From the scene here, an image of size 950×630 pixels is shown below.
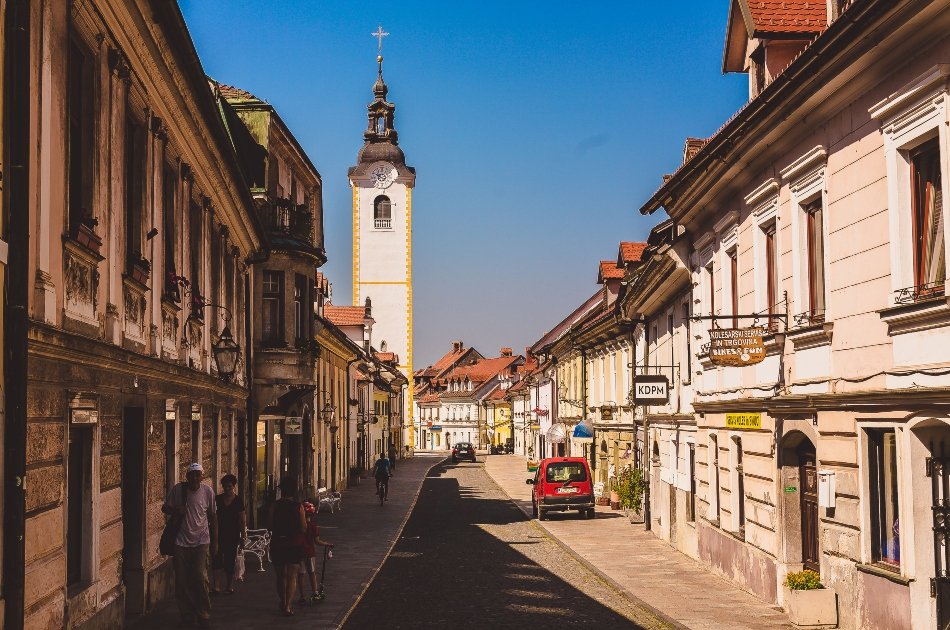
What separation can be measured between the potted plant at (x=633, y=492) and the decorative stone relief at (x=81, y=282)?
20.9 metres

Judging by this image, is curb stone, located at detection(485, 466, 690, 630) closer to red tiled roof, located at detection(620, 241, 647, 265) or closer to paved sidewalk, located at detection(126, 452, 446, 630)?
paved sidewalk, located at detection(126, 452, 446, 630)

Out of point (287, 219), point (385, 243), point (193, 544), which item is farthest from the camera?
point (385, 243)

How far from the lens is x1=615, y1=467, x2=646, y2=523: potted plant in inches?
1243

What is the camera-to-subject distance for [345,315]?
72500 mm

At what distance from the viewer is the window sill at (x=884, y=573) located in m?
11.4

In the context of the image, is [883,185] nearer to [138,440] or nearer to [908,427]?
[908,427]

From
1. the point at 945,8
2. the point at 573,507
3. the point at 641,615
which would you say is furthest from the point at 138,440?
the point at 573,507

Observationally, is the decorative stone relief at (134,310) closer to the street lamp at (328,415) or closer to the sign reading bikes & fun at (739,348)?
the sign reading bikes & fun at (739,348)

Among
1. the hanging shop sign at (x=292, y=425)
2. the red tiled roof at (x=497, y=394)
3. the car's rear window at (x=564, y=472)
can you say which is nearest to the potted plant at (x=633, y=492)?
the car's rear window at (x=564, y=472)

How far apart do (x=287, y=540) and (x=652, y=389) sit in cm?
1258

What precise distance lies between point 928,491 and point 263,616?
28.0 ft

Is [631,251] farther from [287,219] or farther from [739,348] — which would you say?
[739,348]

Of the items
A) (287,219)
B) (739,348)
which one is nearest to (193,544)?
(739,348)

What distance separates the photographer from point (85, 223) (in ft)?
37.1
